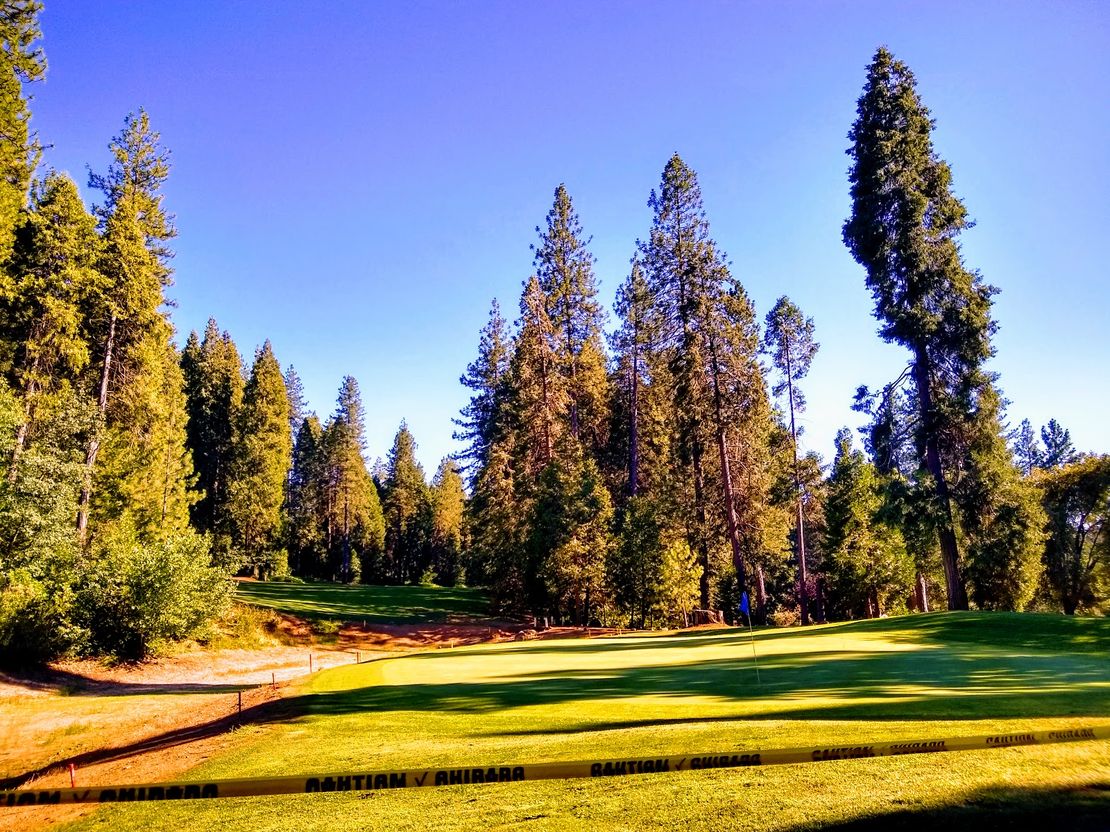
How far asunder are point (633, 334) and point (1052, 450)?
243 feet

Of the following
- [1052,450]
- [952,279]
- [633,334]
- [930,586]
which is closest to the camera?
[952,279]

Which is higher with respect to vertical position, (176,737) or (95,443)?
(95,443)

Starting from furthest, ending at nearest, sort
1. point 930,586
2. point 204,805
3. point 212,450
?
point 212,450, point 930,586, point 204,805

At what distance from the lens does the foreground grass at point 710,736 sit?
539cm

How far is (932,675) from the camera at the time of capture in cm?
1207

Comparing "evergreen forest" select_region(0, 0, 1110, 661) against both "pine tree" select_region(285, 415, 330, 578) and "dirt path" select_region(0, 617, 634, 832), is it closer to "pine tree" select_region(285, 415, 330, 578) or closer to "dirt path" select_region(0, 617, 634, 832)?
"dirt path" select_region(0, 617, 634, 832)

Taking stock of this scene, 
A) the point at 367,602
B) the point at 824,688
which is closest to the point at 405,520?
the point at 367,602

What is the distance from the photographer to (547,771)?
6020mm

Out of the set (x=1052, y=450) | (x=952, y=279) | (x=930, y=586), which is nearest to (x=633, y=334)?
(x=952, y=279)

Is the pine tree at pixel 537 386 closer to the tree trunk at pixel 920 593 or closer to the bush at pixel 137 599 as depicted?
the bush at pixel 137 599

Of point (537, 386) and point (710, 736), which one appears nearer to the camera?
point (710, 736)

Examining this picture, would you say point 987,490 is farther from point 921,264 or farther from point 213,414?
point 213,414

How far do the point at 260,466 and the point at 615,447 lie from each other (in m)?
33.5

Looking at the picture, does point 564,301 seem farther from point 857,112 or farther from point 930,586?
point 930,586
